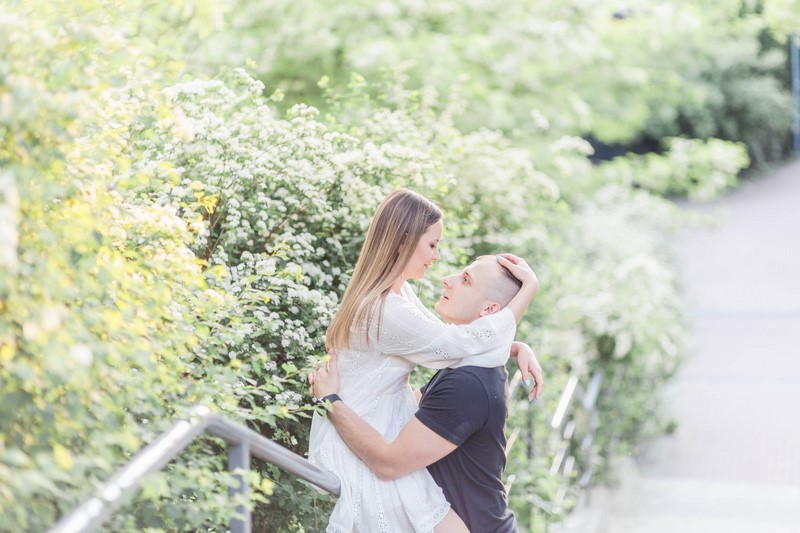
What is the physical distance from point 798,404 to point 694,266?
663 cm

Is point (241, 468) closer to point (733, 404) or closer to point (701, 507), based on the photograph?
point (701, 507)

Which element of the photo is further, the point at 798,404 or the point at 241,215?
the point at 798,404

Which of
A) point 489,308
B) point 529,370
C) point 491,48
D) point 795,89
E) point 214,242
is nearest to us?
point 489,308

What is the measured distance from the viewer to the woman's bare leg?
2887mm

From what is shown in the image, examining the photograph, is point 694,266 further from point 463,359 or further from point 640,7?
point 463,359

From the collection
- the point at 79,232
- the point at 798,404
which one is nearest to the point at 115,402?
the point at 79,232

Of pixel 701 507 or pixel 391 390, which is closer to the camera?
pixel 391 390

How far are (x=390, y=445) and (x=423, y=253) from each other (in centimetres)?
52

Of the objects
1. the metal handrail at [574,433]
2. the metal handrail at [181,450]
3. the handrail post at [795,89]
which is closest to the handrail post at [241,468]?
the metal handrail at [181,450]

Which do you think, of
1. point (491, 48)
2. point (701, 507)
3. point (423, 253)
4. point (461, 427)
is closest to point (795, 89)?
point (491, 48)

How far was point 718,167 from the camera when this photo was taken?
35.7ft

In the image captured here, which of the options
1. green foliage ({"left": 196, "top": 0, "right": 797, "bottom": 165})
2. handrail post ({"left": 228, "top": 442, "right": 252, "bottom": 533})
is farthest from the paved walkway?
handrail post ({"left": 228, "top": 442, "right": 252, "bottom": 533})

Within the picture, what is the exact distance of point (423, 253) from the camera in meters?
2.92

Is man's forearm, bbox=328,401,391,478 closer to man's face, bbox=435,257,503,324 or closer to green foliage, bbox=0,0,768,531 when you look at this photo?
green foliage, bbox=0,0,768,531
